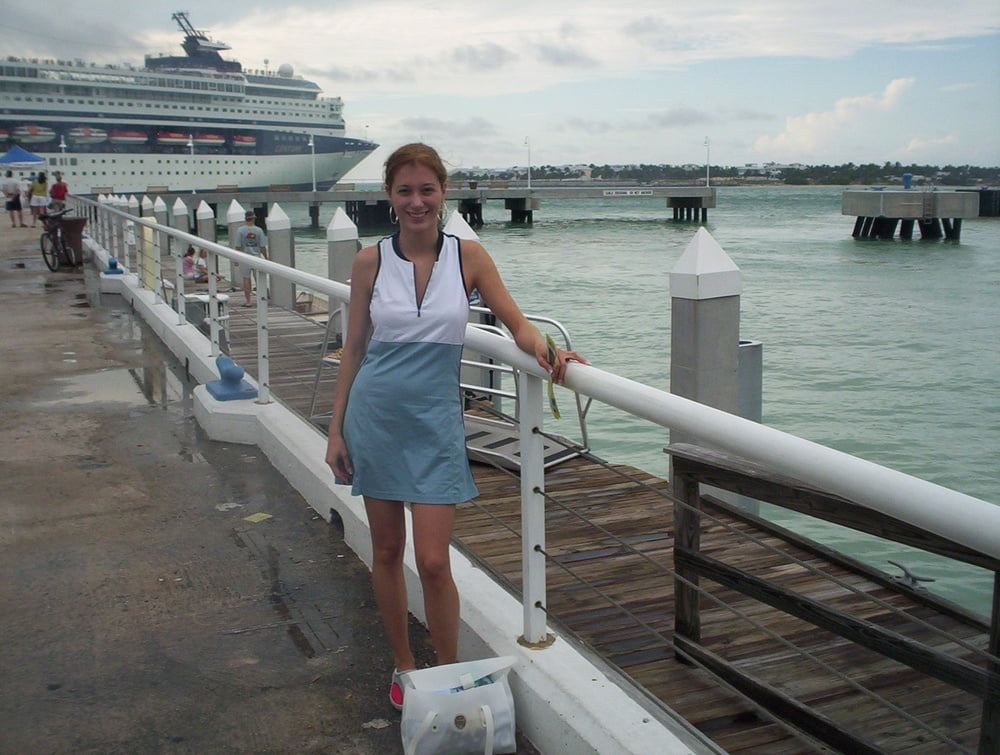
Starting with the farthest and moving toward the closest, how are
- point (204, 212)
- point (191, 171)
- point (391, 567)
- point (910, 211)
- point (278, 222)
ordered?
point (191, 171)
point (910, 211)
point (204, 212)
point (278, 222)
point (391, 567)

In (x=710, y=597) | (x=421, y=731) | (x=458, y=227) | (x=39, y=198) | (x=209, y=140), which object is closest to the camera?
(x=710, y=597)

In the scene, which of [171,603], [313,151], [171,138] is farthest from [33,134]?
[171,603]

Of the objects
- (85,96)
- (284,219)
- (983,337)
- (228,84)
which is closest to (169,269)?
(284,219)

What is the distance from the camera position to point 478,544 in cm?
428

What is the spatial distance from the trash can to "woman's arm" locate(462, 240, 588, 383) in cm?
1678

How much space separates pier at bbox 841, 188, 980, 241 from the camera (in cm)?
4972

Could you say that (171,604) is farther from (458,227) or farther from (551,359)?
(458,227)

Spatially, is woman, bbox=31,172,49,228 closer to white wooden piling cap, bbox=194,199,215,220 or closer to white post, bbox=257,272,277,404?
white wooden piling cap, bbox=194,199,215,220

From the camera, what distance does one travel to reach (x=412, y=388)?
2.65 meters

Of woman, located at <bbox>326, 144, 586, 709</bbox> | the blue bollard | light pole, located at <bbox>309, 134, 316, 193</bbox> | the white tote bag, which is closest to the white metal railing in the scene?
woman, located at <bbox>326, 144, 586, 709</bbox>

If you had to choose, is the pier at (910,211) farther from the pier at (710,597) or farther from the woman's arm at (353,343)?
the woman's arm at (353,343)

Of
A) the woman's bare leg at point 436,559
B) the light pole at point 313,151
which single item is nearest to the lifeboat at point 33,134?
the light pole at point 313,151

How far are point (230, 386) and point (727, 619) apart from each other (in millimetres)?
3670

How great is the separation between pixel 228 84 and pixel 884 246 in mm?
65165
